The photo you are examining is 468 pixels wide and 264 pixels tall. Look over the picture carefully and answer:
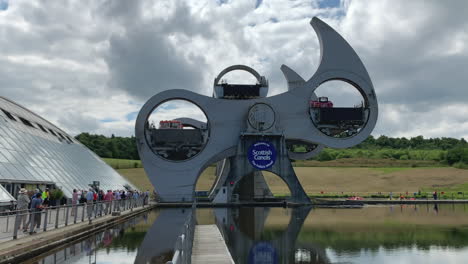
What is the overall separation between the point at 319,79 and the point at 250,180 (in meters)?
13.3

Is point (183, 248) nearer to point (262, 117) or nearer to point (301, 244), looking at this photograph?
point (301, 244)

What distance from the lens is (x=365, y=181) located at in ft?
224

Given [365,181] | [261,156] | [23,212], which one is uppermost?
[261,156]

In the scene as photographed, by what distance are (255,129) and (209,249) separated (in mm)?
29300

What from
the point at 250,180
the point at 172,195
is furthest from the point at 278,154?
the point at 172,195

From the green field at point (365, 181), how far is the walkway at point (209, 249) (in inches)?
1720

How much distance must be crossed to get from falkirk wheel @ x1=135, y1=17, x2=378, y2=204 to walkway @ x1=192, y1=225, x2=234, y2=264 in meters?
24.7

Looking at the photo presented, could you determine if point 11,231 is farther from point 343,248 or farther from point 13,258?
point 343,248

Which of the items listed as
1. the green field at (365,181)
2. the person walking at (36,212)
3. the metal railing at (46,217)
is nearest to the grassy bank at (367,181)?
the green field at (365,181)

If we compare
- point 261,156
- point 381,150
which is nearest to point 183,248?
point 261,156

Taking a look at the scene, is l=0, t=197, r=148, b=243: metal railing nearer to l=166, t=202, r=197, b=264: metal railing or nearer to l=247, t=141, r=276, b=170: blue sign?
l=166, t=202, r=197, b=264: metal railing

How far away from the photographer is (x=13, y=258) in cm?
1097

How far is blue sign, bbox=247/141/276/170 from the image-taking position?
1609 inches

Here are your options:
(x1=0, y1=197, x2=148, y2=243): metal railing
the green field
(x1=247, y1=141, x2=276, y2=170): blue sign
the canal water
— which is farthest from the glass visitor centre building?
the green field
